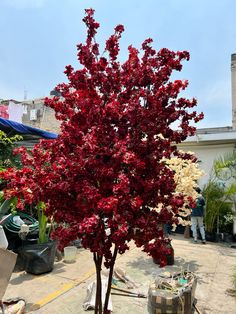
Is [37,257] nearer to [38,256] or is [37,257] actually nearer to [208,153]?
[38,256]

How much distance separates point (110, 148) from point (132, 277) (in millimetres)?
3949

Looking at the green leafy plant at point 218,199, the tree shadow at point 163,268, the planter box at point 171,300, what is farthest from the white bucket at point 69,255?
the green leafy plant at point 218,199

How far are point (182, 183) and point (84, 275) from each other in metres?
2.66

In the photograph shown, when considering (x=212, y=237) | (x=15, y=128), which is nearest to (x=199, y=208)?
(x=212, y=237)

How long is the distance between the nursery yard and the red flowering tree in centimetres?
234

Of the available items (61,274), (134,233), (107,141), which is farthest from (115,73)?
(61,274)

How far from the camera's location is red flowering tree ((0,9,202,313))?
202 centimetres

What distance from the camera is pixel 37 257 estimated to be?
5180 millimetres

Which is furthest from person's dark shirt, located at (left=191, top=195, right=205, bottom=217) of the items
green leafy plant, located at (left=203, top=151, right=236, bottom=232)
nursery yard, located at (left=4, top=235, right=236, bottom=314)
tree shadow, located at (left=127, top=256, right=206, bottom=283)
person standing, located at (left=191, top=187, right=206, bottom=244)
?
tree shadow, located at (left=127, top=256, right=206, bottom=283)

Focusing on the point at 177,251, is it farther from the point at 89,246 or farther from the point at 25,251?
the point at 89,246

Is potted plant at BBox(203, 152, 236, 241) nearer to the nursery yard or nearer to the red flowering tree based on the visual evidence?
the nursery yard

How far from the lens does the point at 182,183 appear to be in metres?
5.79

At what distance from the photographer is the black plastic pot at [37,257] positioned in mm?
5176

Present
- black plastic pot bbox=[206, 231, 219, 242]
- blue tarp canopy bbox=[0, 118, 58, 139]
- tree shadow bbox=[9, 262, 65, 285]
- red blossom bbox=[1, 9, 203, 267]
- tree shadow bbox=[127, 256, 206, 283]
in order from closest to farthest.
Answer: red blossom bbox=[1, 9, 203, 267]
tree shadow bbox=[9, 262, 65, 285]
tree shadow bbox=[127, 256, 206, 283]
blue tarp canopy bbox=[0, 118, 58, 139]
black plastic pot bbox=[206, 231, 219, 242]
